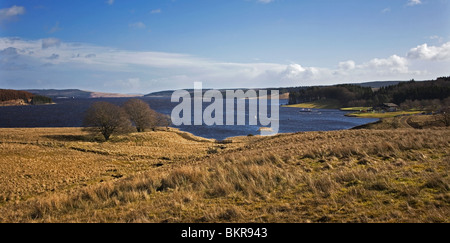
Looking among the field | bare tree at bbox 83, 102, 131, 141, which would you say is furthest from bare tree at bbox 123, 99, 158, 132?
the field

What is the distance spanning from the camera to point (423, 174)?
9000mm

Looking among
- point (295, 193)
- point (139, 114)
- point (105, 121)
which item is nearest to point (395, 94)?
point (139, 114)

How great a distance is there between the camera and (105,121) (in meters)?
52.5

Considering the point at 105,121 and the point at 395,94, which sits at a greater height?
the point at 395,94

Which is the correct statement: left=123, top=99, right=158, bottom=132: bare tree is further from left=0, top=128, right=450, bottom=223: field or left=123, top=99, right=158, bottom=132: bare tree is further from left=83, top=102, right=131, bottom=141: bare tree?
left=0, top=128, right=450, bottom=223: field

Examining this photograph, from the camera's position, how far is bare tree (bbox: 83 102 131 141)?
2069 inches

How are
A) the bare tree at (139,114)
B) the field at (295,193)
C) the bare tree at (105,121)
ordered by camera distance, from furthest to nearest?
the bare tree at (139,114) < the bare tree at (105,121) < the field at (295,193)

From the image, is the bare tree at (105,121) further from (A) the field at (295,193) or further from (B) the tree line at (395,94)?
(B) the tree line at (395,94)

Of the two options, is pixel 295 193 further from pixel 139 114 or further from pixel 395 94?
pixel 395 94

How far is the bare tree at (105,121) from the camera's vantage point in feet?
172

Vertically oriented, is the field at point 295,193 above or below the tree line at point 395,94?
below

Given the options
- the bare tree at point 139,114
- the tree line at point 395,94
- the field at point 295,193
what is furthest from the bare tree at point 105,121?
the tree line at point 395,94
